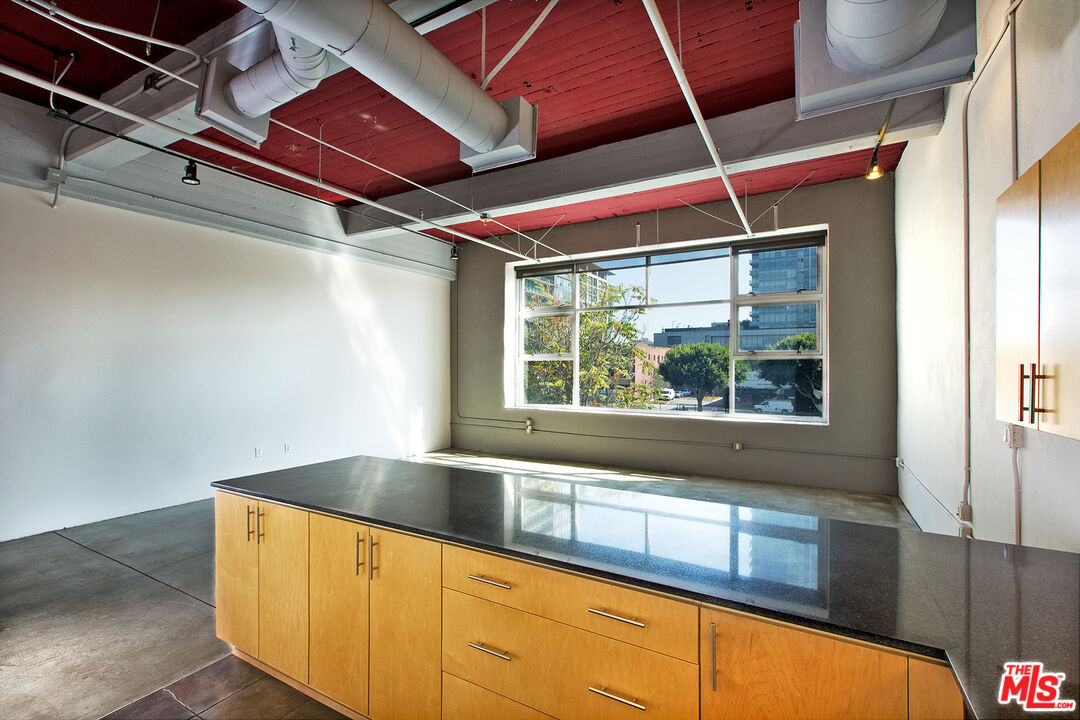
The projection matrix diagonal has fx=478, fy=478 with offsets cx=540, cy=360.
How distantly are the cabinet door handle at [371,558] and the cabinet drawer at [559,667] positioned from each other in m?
0.35

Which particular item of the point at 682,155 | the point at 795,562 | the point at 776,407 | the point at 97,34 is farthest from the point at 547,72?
the point at 776,407

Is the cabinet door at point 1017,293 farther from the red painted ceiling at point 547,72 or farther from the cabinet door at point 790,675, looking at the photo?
the red painted ceiling at point 547,72

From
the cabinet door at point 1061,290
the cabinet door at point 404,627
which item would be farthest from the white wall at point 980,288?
the cabinet door at point 404,627

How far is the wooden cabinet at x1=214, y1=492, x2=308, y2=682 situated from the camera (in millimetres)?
2086

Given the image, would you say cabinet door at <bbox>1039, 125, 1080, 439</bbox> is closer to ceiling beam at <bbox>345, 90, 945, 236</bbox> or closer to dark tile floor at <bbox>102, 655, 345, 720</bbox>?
dark tile floor at <bbox>102, 655, 345, 720</bbox>

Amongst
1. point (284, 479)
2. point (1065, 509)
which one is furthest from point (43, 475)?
point (1065, 509)

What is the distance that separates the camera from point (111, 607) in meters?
2.97

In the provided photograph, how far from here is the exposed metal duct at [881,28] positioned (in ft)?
6.23

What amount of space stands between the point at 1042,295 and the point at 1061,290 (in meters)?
0.11

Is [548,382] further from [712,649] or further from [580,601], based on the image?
[712,649]

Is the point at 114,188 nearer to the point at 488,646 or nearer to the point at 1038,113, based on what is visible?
the point at 488,646

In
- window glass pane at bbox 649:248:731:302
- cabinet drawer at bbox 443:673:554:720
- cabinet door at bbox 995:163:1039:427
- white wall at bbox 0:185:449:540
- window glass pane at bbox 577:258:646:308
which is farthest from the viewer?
window glass pane at bbox 577:258:646:308

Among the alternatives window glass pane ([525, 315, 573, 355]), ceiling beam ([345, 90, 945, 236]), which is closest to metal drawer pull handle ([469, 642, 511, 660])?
Result: ceiling beam ([345, 90, 945, 236])

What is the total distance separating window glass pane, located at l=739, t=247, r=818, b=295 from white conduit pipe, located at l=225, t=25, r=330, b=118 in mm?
5547
